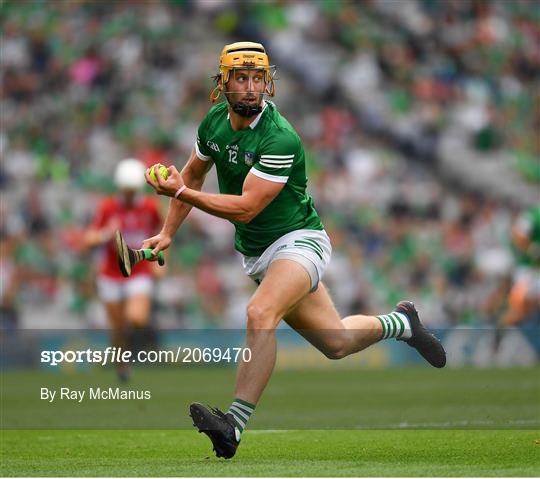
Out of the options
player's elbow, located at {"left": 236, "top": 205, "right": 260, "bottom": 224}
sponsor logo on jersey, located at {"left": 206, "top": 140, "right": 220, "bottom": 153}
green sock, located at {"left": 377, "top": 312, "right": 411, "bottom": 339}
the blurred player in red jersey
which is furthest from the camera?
the blurred player in red jersey

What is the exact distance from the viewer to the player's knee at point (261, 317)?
25.3 feet

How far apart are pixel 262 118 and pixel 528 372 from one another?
281 inches

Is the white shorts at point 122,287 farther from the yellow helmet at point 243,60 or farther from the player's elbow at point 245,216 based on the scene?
the player's elbow at point 245,216

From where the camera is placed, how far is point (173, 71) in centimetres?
2270

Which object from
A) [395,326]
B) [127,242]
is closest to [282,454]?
[395,326]

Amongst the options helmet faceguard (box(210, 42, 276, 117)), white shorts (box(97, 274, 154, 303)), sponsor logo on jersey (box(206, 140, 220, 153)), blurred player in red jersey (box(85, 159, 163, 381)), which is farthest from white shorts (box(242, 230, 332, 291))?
white shorts (box(97, 274, 154, 303))

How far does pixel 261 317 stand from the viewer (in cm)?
772

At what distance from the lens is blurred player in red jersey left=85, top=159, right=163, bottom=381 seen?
46.6 feet

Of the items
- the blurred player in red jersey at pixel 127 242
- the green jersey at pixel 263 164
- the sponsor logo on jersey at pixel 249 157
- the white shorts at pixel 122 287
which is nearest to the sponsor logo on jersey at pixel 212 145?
the green jersey at pixel 263 164

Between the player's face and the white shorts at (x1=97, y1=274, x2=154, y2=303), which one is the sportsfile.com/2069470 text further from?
the white shorts at (x1=97, y1=274, x2=154, y2=303)

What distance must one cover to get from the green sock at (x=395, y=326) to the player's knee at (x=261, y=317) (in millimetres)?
1497

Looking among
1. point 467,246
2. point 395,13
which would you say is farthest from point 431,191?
point 395,13

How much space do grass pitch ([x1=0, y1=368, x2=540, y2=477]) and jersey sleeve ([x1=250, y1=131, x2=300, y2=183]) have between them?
5.44 ft

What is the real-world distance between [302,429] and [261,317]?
232 cm
